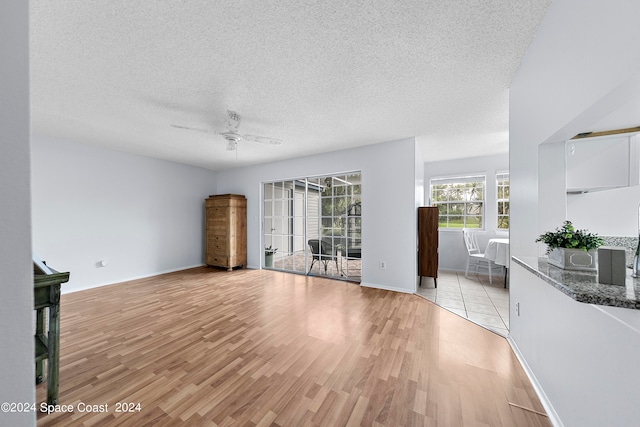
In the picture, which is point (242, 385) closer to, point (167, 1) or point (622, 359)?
point (622, 359)

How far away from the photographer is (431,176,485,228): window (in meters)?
4.88

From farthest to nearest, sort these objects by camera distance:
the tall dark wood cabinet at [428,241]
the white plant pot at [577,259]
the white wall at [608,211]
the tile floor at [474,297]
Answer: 1. the tall dark wood cabinet at [428,241]
2. the tile floor at [474,297]
3. the white wall at [608,211]
4. the white plant pot at [577,259]

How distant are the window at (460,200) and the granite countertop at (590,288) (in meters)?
4.01

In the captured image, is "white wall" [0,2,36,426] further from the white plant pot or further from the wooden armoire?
the wooden armoire

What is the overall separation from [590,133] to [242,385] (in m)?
2.89

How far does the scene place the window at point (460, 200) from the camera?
488cm

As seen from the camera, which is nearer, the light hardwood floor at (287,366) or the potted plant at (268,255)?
the light hardwood floor at (287,366)

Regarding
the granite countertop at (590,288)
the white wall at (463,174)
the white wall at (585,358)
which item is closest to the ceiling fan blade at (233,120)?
the granite countertop at (590,288)

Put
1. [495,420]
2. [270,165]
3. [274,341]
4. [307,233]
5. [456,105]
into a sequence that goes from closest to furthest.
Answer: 1. [495,420]
2. [274,341]
3. [456,105]
4. [307,233]
5. [270,165]

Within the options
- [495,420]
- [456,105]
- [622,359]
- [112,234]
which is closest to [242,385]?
[495,420]

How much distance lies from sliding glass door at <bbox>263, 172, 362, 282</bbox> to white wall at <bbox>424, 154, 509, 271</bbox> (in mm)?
2124

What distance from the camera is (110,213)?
13.9 ft

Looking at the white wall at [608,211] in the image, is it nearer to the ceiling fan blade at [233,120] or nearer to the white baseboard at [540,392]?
the white baseboard at [540,392]

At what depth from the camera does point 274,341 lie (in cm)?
221
